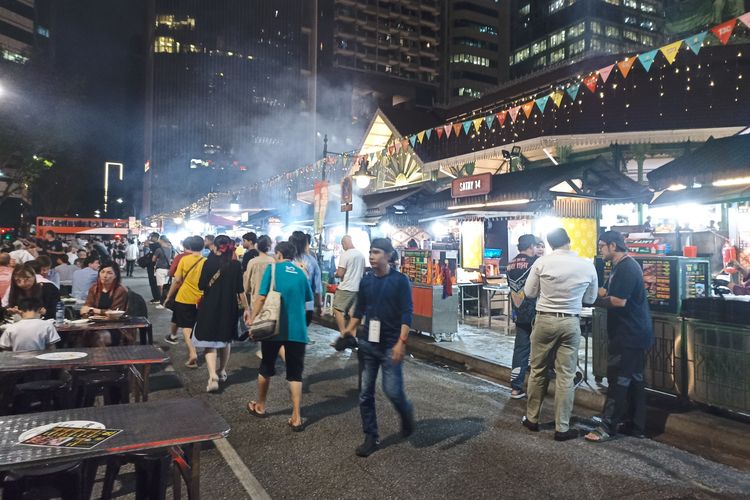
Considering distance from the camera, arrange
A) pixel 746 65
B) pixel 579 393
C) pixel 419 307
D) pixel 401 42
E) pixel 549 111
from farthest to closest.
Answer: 1. pixel 401 42
2. pixel 549 111
3. pixel 746 65
4. pixel 419 307
5. pixel 579 393

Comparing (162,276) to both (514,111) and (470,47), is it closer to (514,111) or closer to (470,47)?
(514,111)

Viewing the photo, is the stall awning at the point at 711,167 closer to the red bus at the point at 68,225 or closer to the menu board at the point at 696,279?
the menu board at the point at 696,279

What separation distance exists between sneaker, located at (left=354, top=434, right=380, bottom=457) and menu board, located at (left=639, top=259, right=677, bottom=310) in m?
3.58

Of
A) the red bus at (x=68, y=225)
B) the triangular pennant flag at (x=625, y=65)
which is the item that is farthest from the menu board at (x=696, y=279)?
the red bus at (x=68, y=225)

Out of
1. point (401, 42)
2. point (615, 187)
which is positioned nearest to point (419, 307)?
point (615, 187)

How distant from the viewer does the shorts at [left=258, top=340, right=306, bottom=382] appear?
5168 millimetres

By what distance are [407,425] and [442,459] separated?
21.6 inches

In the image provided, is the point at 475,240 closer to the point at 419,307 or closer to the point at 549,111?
the point at 549,111

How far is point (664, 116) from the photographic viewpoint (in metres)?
11.8

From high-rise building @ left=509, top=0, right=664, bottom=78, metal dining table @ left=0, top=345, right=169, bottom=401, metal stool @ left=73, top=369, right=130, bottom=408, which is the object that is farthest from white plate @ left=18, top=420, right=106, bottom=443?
high-rise building @ left=509, top=0, right=664, bottom=78

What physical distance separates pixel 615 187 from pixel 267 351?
27.4 ft

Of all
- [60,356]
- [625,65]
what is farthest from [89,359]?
[625,65]

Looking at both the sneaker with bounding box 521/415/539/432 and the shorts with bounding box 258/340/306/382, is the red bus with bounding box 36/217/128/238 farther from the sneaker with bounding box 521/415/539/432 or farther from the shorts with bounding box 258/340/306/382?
the sneaker with bounding box 521/415/539/432

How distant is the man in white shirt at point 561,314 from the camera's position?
484 centimetres
